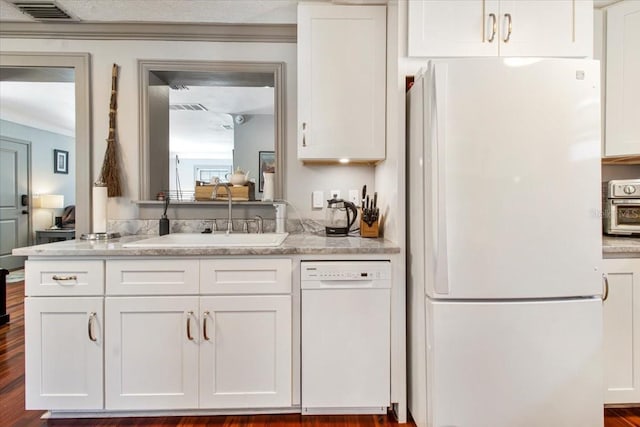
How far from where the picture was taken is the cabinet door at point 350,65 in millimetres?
1977

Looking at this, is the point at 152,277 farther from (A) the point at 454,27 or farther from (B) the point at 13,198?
(B) the point at 13,198

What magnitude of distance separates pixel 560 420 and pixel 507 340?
405mm

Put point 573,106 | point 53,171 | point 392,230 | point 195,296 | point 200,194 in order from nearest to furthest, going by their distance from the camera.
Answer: point 573,106 → point 195,296 → point 392,230 → point 200,194 → point 53,171

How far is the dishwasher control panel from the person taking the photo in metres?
1.68

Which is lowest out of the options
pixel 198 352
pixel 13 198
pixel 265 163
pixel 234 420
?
pixel 234 420

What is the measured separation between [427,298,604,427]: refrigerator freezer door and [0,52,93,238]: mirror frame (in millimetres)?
2225

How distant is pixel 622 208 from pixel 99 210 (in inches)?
119

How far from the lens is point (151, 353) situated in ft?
5.49

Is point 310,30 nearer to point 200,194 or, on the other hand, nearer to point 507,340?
point 200,194

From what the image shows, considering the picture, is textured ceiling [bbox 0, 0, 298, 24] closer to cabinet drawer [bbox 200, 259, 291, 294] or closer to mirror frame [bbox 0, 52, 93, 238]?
mirror frame [bbox 0, 52, 93, 238]

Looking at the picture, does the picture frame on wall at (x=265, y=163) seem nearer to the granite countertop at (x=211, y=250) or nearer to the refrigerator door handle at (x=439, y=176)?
the granite countertop at (x=211, y=250)

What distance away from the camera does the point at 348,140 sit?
198 cm

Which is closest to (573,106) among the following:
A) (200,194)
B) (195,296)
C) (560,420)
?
(560,420)

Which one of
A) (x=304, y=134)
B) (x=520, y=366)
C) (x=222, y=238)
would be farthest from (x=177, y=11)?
(x=520, y=366)
